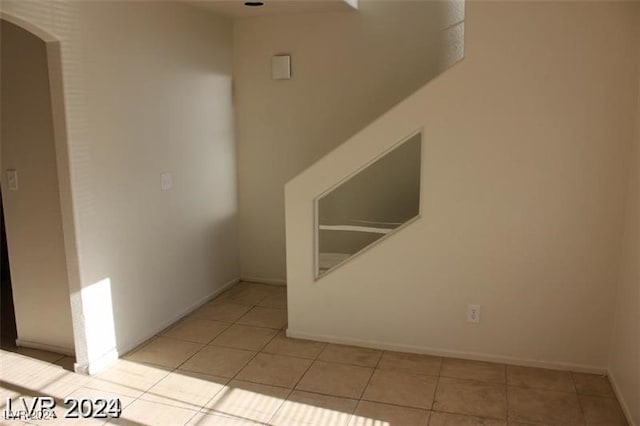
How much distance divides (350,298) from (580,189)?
152 centimetres

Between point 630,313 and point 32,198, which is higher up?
point 32,198

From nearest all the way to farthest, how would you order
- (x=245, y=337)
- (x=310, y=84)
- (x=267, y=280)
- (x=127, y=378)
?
(x=127, y=378) < (x=245, y=337) < (x=310, y=84) < (x=267, y=280)

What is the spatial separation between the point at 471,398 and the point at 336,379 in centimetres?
76

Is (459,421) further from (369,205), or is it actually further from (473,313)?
(369,205)

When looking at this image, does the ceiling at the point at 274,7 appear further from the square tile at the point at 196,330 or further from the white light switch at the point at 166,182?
the square tile at the point at 196,330

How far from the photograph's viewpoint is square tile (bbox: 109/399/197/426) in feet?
8.61

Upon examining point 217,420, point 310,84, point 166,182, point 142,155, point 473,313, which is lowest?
point 217,420

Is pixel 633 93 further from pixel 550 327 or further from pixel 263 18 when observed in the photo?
pixel 263 18

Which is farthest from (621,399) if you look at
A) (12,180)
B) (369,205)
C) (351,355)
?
(12,180)

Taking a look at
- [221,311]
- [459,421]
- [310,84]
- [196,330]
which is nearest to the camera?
[459,421]

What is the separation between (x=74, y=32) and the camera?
2818 mm

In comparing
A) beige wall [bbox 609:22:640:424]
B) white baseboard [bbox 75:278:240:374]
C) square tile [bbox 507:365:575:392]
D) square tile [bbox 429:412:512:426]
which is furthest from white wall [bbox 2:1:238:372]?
beige wall [bbox 609:22:640:424]

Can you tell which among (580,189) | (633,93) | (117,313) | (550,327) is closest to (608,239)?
(580,189)

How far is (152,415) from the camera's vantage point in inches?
106
